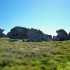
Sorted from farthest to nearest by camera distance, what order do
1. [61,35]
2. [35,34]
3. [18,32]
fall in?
[18,32], [61,35], [35,34]

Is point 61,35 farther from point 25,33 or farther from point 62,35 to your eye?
point 25,33

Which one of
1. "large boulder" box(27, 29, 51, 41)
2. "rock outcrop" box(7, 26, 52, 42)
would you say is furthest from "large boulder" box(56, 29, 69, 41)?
"large boulder" box(27, 29, 51, 41)

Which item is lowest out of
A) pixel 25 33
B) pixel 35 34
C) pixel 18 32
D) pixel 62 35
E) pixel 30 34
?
pixel 62 35

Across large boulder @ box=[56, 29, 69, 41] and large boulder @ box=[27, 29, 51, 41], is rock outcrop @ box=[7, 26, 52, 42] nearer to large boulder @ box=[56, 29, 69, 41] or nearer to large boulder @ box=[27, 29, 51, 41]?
large boulder @ box=[27, 29, 51, 41]

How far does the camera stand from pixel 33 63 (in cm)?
2820

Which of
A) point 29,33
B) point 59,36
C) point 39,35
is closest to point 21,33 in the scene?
point 29,33

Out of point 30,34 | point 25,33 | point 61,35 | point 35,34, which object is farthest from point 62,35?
point 25,33

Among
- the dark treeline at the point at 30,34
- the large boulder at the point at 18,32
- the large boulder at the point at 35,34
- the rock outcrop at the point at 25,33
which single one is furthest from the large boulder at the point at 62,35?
the large boulder at the point at 18,32

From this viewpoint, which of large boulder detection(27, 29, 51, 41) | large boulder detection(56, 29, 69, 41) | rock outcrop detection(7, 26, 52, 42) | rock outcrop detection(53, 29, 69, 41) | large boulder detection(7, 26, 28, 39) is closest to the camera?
large boulder detection(27, 29, 51, 41)

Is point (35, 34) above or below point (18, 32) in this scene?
below

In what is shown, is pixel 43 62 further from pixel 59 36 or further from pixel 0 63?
pixel 59 36

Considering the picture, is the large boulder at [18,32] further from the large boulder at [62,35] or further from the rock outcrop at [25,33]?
the large boulder at [62,35]

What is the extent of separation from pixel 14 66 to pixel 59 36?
7286 centimetres

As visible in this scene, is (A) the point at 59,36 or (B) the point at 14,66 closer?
(B) the point at 14,66
